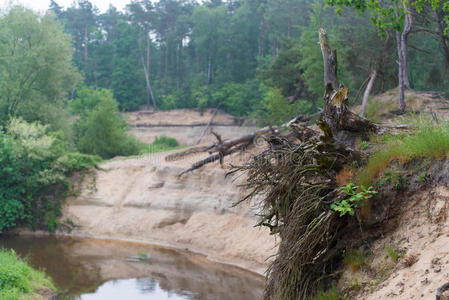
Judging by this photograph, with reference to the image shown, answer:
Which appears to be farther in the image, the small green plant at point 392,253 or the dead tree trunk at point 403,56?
the dead tree trunk at point 403,56

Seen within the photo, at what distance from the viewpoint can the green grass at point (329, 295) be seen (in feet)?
21.3

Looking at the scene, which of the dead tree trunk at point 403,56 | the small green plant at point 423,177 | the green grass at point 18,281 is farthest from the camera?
the dead tree trunk at point 403,56

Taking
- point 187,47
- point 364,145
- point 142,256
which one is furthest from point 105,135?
point 187,47

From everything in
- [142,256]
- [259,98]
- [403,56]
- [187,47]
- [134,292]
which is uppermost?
[187,47]

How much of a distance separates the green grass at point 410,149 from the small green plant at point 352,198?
0.19m

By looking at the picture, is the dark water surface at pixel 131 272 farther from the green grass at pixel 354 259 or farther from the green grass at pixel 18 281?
the green grass at pixel 354 259

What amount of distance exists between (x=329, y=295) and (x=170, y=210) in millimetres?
16918

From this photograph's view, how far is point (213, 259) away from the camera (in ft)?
61.1

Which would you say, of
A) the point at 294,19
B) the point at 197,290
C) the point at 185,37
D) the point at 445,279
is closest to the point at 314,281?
the point at 445,279

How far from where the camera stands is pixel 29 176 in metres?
23.9

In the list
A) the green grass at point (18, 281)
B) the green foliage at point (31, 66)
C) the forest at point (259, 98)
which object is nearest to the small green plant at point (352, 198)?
the forest at point (259, 98)

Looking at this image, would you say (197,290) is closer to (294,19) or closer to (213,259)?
(213,259)

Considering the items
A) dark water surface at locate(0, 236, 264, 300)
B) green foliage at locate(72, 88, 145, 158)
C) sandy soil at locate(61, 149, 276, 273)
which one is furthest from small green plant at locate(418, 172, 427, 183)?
green foliage at locate(72, 88, 145, 158)

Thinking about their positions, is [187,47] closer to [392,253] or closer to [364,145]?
[364,145]
